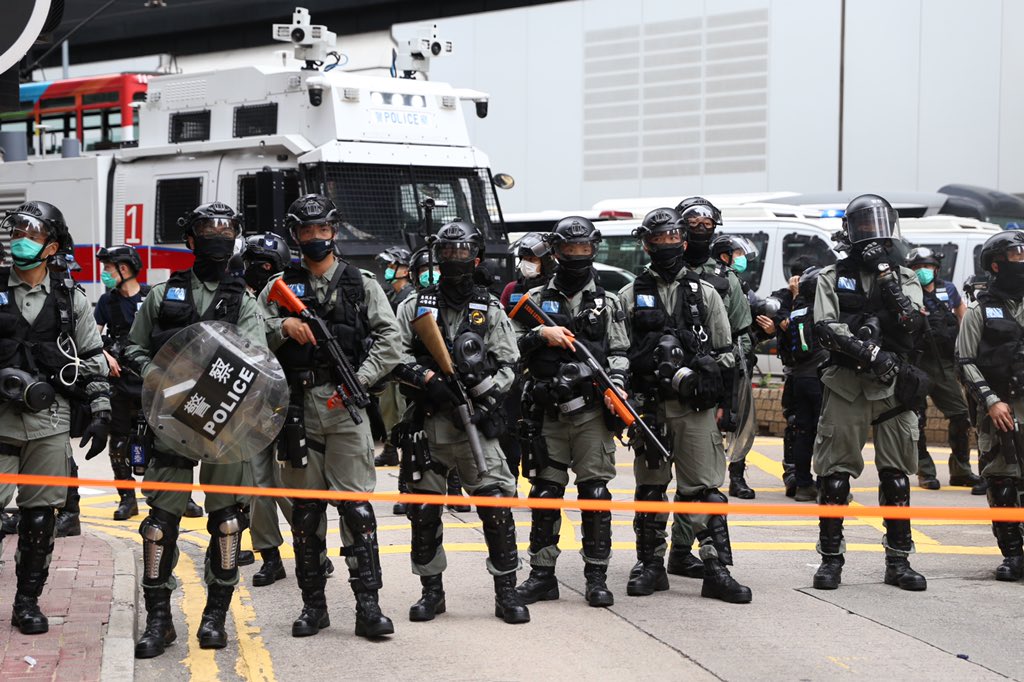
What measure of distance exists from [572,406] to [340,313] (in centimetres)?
139

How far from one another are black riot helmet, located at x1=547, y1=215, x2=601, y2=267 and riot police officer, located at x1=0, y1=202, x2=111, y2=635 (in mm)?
2556

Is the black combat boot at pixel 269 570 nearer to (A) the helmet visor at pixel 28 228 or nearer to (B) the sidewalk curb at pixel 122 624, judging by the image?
(B) the sidewalk curb at pixel 122 624

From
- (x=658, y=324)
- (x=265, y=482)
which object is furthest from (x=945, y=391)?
(x=265, y=482)

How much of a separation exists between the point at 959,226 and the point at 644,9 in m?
12.1

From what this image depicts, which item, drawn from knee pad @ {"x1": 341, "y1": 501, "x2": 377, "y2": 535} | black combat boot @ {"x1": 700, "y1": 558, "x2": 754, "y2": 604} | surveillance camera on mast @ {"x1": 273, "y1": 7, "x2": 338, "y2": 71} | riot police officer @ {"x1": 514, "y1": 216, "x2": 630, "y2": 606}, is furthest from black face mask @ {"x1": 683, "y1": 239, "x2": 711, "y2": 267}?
surveillance camera on mast @ {"x1": 273, "y1": 7, "x2": 338, "y2": 71}

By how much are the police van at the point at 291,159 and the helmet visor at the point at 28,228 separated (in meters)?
6.35

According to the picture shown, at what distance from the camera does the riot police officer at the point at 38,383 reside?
6840mm

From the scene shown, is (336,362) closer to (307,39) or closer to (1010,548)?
(1010,548)

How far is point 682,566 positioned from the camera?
28.3ft

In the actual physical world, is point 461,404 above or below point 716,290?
below

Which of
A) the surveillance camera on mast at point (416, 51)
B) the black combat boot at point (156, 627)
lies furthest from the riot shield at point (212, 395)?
the surveillance camera on mast at point (416, 51)

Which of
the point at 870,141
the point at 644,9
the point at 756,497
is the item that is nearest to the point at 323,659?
the point at 756,497

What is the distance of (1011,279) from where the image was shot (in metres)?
8.66

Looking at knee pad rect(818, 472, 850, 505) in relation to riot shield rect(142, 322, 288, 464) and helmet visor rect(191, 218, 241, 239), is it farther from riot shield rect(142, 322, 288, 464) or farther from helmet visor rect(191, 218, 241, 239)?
helmet visor rect(191, 218, 241, 239)
